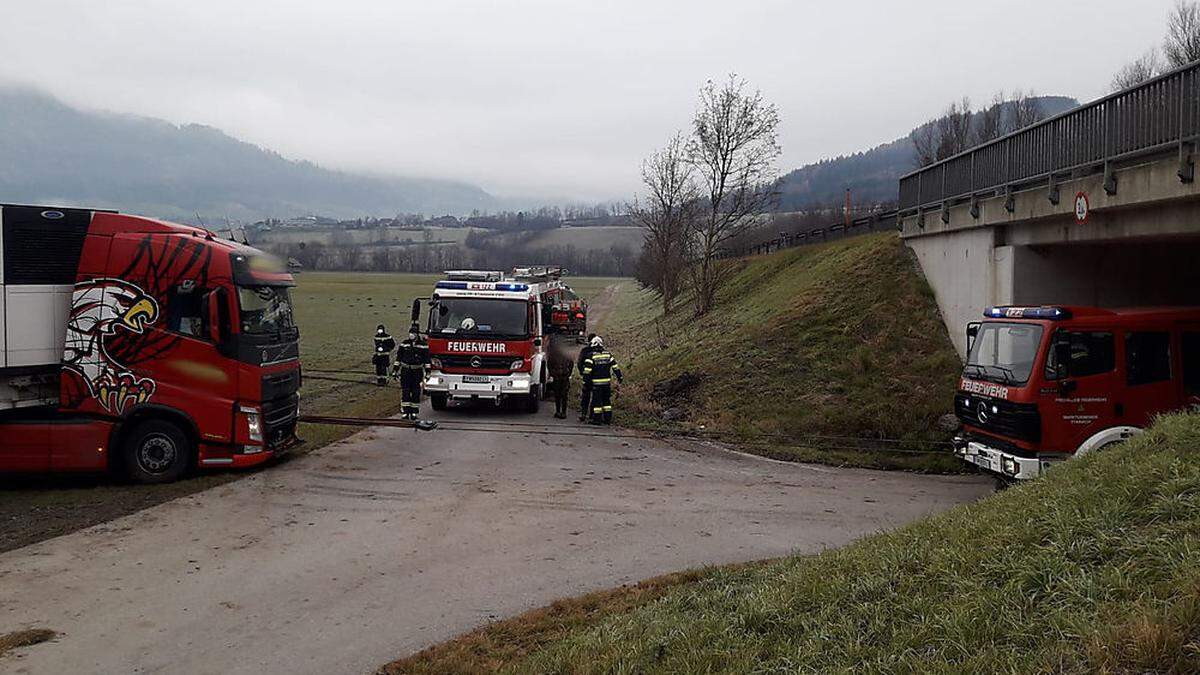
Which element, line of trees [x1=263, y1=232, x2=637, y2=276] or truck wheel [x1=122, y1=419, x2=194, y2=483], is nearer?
truck wheel [x1=122, y1=419, x2=194, y2=483]

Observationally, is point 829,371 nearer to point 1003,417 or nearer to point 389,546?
point 1003,417

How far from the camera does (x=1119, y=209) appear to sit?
10.8 meters

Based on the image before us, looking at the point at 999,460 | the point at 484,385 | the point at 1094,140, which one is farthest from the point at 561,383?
the point at 1094,140

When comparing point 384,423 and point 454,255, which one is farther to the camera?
point 454,255

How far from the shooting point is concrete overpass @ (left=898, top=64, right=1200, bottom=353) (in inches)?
386

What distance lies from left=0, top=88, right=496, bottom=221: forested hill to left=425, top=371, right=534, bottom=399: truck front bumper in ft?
19.0

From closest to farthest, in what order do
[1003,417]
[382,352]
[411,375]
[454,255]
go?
[1003,417] → [411,375] → [382,352] → [454,255]

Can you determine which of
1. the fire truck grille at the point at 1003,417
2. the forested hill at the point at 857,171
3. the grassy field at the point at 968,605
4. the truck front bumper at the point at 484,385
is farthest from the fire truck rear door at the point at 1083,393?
the forested hill at the point at 857,171

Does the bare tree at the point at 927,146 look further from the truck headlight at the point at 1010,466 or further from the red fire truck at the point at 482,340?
the truck headlight at the point at 1010,466

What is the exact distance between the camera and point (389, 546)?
835 cm

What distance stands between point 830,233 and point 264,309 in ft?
76.6

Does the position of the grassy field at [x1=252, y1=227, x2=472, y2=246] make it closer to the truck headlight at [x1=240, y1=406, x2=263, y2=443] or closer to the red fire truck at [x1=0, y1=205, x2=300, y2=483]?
the red fire truck at [x1=0, y1=205, x2=300, y2=483]

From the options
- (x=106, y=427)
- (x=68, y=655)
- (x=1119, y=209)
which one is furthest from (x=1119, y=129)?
(x=106, y=427)

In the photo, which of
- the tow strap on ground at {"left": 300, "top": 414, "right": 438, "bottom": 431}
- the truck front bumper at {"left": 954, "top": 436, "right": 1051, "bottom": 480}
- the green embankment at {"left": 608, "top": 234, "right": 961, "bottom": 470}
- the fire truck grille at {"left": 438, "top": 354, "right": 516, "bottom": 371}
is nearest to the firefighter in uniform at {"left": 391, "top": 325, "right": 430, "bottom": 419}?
the tow strap on ground at {"left": 300, "top": 414, "right": 438, "bottom": 431}
